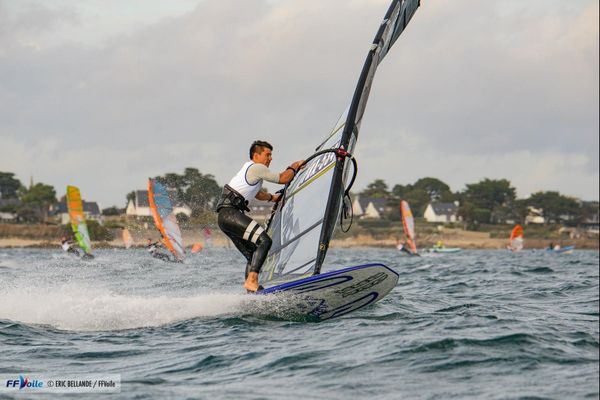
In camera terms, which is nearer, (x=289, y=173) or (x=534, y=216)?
(x=289, y=173)

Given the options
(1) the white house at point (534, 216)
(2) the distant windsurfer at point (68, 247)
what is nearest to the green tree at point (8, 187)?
(1) the white house at point (534, 216)

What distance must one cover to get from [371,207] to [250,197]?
109 m

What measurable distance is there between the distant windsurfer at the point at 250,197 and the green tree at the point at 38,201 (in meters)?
97.2

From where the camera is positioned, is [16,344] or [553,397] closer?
[553,397]

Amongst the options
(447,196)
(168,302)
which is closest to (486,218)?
(447,196)

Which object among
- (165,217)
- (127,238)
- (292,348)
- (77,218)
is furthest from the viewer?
(127,238)

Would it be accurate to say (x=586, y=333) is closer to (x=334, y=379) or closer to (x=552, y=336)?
(x=552, y=336)

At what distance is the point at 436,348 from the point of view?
5648 millimetres

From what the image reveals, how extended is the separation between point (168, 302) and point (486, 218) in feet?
364

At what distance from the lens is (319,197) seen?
789cm

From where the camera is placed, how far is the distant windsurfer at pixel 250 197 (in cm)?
772

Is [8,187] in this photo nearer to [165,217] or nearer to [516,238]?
[516,238]

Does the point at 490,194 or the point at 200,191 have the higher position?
the point at 490,194

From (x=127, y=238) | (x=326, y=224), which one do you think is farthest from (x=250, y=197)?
(x=127, y=238)
